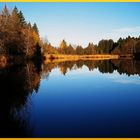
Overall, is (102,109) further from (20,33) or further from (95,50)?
(95,50)

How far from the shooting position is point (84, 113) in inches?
532

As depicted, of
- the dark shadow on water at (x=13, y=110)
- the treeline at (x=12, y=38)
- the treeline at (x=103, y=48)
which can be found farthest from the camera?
the treeline at (x=103, y=48)

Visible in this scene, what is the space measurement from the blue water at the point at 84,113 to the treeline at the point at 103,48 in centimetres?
9092

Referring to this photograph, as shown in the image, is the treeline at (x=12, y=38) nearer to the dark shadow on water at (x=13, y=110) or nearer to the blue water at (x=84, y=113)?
the dark shadow on water at (x=13, y=110)

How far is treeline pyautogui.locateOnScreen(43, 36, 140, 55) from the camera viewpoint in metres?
113

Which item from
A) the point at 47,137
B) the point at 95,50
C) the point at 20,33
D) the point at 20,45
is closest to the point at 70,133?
the point at 47,137

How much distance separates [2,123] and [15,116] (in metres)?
1.10

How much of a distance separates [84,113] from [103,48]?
134m

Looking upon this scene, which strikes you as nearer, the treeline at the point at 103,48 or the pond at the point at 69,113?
the pond at the point at 69,113

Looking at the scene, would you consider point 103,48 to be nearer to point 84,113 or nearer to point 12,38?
point 12,38

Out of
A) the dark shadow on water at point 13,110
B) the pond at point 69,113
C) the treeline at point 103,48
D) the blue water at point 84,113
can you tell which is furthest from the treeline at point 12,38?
the treeline at point 103,48

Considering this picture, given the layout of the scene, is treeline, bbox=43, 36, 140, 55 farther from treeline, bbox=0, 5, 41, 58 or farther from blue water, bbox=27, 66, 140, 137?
blue water, bbox=27, 66, 140, 137

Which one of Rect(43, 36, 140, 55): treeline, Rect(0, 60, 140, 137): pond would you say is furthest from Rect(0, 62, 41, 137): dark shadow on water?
Rect(43, 36, 140, 55): treeline

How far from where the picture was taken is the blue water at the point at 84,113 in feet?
34.4
